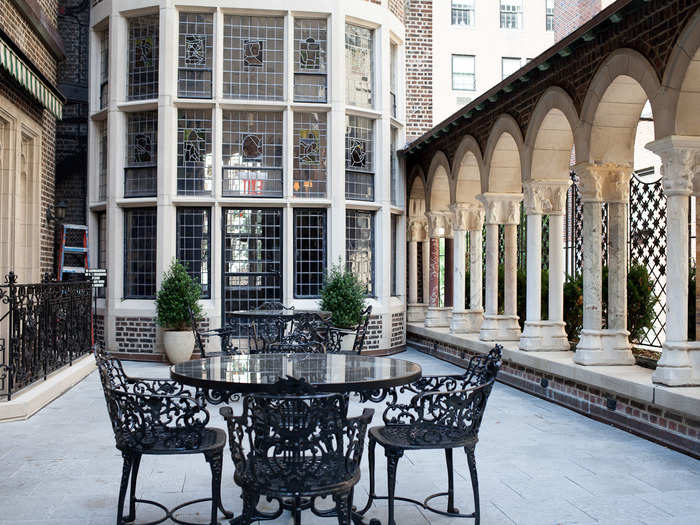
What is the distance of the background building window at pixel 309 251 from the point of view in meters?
12.1

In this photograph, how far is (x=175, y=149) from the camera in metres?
11.8

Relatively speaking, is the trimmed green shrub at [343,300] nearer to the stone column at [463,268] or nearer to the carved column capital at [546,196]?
the stone column at [463,268]

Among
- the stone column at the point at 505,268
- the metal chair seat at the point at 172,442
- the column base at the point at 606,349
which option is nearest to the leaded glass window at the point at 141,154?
the stone column at the point at 505,268

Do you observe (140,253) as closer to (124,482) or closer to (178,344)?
(178,344)

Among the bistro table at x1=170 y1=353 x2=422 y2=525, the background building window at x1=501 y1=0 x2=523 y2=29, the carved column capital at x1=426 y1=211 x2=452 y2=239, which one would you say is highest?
the background building window at x1=501 y1=0 x2=523 y2=29

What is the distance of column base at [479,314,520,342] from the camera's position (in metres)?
10.3

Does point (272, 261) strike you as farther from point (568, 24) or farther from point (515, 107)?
point (568, 24)

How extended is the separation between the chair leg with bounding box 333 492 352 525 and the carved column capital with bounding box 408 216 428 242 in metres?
11.2

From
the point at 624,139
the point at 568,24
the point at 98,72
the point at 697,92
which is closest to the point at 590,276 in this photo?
the point at 624,139

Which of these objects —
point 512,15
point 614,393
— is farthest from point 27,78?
point 512,15

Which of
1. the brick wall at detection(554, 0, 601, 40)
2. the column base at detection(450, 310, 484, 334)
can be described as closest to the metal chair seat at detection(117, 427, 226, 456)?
the column base at detection(450, 310, 484, 334)

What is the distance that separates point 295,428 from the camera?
317 centimetres

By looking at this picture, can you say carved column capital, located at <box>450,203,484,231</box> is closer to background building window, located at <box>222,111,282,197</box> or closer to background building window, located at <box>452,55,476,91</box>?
background building window, located at <box>222,111,282,197</box>

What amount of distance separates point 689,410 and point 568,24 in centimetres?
1258
